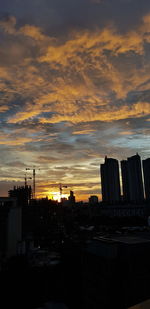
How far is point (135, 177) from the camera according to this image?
136625 mm

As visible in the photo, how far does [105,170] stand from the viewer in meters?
147

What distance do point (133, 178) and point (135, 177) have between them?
4.62 feet

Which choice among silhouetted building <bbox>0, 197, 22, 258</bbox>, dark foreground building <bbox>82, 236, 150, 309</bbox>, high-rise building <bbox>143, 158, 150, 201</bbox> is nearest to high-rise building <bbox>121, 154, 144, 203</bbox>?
high-rise building <bbox>143, 158, 150, 201</bbox>

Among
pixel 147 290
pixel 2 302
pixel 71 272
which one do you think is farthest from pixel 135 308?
pixel 71 272

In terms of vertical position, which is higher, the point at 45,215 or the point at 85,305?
the point at 45,215

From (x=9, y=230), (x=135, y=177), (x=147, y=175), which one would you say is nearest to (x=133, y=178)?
(x=135, y=177)

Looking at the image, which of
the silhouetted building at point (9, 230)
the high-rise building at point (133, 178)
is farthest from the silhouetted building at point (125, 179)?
the silhouetted building at point (9, 230)

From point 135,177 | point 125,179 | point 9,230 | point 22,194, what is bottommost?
point 9,230

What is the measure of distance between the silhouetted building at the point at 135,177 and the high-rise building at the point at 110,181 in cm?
908

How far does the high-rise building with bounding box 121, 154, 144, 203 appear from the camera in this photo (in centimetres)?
13662

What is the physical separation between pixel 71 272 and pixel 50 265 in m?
3.46

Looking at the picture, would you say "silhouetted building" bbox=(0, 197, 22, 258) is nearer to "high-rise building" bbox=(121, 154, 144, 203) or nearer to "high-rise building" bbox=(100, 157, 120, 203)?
"high-rise building" bbox=(121, 154, 144, 203)

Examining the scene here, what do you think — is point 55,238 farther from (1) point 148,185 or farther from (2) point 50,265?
(1) point 148,185

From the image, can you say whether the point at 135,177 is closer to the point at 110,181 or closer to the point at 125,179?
the point at 125,179
